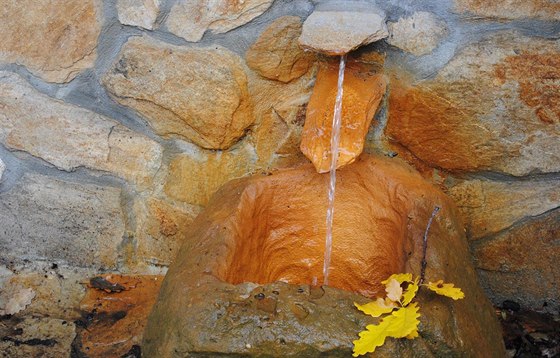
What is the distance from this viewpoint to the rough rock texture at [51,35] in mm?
2215

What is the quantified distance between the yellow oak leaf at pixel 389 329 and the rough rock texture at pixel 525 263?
2.56ft

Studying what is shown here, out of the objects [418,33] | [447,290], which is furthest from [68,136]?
[447,290]

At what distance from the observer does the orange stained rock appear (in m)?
2.21

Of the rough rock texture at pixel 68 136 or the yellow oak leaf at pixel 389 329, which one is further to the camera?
the rough rock texture at pixel 68 136

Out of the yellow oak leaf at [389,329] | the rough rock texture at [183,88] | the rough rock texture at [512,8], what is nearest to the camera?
the yellow oak leaf at [389,329]

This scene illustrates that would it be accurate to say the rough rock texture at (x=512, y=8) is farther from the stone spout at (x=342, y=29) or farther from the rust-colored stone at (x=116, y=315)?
the rust-colored stone at (x=116, y=315)

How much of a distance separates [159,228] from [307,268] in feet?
1.84

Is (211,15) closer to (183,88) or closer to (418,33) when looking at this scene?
(183,88)

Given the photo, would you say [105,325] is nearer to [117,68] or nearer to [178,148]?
[178,148]

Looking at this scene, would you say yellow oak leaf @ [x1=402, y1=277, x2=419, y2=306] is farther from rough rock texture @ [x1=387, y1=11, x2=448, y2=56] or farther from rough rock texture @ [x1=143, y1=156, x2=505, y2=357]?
A: rough rock texture @ [x1=387, y1=11, x2=448, y2=56]

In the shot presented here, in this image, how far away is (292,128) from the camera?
7.97ft

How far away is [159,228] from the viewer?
8.22 feet

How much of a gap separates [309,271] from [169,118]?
2.41 ft

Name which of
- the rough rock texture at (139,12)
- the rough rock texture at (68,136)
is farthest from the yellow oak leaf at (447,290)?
the rough rock texture at (139,12)
